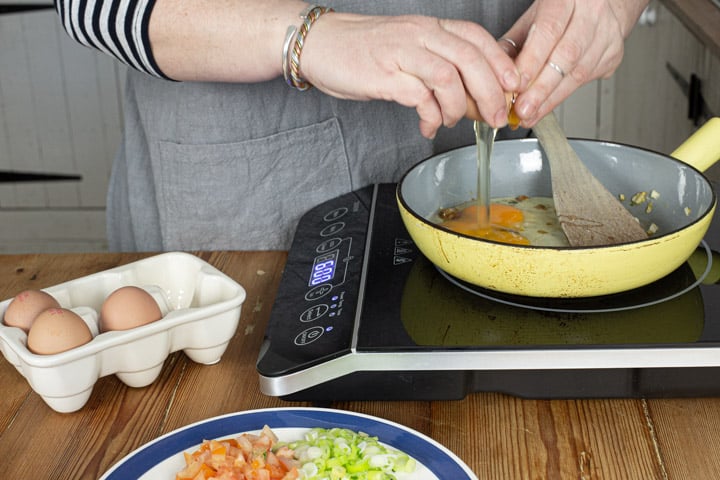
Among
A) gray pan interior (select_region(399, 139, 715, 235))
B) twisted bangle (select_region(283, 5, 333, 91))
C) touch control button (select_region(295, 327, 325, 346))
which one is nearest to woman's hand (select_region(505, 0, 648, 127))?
gray pan interior (select_region(399, 139, 715, 235))

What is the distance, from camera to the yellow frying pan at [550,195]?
0.88m

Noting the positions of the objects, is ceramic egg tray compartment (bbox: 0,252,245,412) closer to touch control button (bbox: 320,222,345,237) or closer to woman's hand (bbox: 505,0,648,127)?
touch control button (bbox: 320,222,345,237)

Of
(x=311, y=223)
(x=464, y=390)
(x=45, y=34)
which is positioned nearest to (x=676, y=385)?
(x=464, y=390)

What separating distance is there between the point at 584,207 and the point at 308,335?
1.28ft

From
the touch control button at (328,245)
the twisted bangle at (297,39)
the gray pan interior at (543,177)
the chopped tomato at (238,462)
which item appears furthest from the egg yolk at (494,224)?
the chopped tomato at (238,462)

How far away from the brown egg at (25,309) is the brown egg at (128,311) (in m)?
0.06

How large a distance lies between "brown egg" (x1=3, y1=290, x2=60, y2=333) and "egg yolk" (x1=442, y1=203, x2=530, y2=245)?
0.48m

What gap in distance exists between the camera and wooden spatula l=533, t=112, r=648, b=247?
1044mm

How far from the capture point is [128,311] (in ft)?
2.97

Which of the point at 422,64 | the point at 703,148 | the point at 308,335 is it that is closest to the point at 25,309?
the point at 308,335

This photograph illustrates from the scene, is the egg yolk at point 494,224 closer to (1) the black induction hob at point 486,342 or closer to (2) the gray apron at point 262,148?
(1) the black induction hob at point 486,342

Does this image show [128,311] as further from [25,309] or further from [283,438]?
[283,438]

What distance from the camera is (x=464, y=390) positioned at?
88cm

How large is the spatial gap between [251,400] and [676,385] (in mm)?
434
